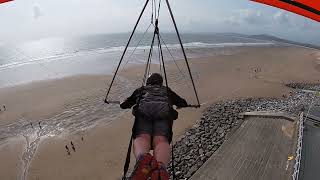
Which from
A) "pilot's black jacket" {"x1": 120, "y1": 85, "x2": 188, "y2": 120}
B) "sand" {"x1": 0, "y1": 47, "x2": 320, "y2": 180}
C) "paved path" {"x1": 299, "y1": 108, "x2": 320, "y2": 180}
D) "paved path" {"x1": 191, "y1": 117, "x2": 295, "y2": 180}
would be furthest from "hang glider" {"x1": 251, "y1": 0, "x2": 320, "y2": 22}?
"sand" {"x1": 0, "y1": 47, "x2": 320, "y2": 180}

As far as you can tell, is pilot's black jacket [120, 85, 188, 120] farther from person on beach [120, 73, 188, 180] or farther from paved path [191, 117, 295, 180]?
paved path [191, 117, 295, 180]

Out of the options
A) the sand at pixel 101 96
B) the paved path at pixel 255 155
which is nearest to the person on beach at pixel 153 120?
the paved path at pixel 255 155

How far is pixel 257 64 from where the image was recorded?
50.5 meters

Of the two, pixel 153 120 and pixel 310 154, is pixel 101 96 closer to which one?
pixel 310 154

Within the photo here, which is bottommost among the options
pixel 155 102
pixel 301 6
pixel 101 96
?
pixel 101 96

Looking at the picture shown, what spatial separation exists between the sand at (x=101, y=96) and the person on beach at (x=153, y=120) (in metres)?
11.8

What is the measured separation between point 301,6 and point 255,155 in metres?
9.29

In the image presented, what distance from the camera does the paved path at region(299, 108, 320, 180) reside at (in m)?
9.87

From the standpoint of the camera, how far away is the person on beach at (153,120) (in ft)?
14.3

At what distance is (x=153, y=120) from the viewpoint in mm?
4855

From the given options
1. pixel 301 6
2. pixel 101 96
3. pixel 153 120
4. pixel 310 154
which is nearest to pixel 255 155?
pixel 310 154

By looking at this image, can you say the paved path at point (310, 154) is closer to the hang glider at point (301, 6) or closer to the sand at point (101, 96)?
the hang glider at point (301, 6)

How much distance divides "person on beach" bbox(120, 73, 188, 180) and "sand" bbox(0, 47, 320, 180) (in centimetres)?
1181

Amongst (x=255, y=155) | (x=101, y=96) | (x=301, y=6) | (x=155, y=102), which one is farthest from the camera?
(x=101, y=96)
